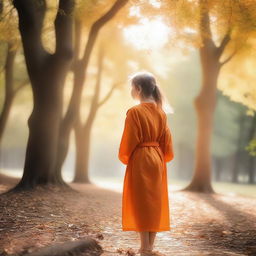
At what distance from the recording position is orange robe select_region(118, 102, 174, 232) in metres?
5.02

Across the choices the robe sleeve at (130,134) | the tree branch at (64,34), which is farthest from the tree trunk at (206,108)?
the robe sleeve at (130,134)

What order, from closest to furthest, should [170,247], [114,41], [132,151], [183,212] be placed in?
[132,151]
[170,247]
[183,212]
[114,41]

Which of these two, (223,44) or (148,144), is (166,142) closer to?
(148,144)

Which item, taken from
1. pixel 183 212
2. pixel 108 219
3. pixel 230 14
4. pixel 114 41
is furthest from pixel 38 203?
pixel 114 41

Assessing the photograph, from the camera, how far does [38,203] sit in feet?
28.8

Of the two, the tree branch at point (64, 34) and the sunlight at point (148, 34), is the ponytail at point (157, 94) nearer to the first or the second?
the tree branch at point (64, 34)

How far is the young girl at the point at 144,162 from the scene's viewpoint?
5.02 m

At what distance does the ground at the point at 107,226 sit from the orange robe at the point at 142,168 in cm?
45

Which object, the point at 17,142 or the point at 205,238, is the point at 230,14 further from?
the point at 17,142

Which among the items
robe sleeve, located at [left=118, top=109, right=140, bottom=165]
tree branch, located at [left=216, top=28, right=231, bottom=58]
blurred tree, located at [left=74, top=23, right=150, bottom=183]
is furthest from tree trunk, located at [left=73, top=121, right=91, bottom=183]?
robe sleeve, located at [left=118, top=109, right=140, bottom=165]

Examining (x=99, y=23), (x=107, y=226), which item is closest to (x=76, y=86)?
(x=99, y=23)

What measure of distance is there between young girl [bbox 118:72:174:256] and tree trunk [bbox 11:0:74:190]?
5894 millimetres

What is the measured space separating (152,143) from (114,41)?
14539 mm

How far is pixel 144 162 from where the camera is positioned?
5.06 meters
